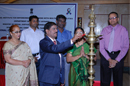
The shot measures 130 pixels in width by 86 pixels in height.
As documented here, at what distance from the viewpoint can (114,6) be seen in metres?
5.15

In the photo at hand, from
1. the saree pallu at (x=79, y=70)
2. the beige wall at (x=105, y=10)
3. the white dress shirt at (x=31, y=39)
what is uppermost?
the beige wall at (x=105, y=10)

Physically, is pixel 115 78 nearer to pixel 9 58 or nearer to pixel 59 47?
pixel 59 47

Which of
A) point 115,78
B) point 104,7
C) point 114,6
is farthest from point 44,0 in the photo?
point 115,78

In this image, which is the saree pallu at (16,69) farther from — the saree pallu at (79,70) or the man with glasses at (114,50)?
the man with glasses at (114,50)

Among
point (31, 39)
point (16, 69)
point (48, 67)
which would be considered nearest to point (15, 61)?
point (16, 69)

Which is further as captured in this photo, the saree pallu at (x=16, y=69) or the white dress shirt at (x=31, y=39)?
the white dress shirt at (x=31, y=39)

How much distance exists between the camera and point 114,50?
223cm

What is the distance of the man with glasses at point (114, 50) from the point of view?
2.20 meters

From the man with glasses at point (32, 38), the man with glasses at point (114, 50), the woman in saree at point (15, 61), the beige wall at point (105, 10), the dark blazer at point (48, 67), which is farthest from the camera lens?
the beige wall at point (105, 10)

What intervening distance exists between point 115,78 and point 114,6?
12.3 feet

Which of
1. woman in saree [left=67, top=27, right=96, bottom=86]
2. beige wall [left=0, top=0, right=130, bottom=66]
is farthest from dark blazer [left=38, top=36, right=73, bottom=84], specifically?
beige wall [left=0, top=0, right=130, bottom=66]

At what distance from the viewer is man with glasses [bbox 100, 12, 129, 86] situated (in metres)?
2.20

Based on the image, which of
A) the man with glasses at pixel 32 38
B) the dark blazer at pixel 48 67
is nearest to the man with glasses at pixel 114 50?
the dark blazer at pixel 48 67

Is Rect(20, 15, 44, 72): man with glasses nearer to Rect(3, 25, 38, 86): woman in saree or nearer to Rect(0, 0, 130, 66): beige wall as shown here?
Rect(3, 25, 38, 86): woman in saree
